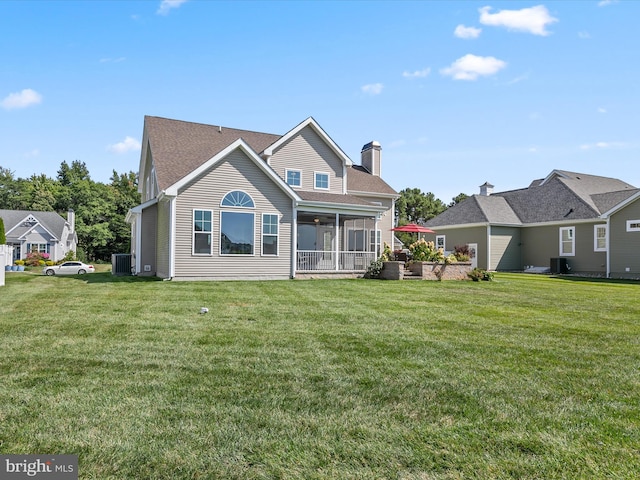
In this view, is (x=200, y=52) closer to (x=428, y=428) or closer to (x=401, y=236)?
(x=428, y=428)

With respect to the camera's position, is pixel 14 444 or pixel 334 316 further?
pixel 334 316

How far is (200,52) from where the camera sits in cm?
1411

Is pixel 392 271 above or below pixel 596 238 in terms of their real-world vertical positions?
below

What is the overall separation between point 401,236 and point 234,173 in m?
28.3

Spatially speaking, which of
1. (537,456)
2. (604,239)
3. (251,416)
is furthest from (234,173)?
(604,239)

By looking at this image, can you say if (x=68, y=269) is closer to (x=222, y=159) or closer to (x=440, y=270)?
(x=222, y=159)

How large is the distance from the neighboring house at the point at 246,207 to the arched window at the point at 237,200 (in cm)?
4

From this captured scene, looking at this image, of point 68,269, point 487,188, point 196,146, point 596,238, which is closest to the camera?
point 196,146

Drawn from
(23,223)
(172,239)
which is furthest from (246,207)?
(23,223)

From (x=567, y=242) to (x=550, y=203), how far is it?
10.2 feet

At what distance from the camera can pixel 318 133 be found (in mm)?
19891

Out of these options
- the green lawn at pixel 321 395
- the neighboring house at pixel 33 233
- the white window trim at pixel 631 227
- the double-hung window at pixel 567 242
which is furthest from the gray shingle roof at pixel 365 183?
Result: the neighboring house at pixel 33 233

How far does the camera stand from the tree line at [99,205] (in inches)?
1829

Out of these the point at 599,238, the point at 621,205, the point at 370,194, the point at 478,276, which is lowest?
the point at 478,276
